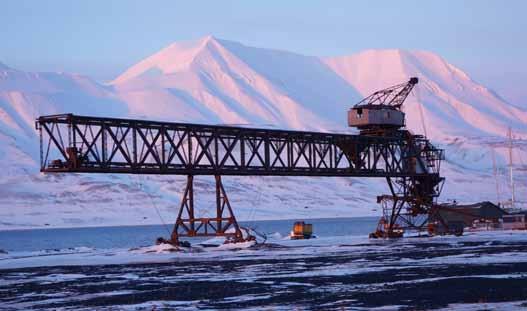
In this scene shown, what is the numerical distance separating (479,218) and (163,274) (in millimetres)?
77899

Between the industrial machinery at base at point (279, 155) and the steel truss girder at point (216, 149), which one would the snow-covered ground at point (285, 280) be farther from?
the industrial machinery at base at point (279, 155)

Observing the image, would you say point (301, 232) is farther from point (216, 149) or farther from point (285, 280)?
point (285, 280)

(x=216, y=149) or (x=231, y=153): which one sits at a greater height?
(x=231, y=153)

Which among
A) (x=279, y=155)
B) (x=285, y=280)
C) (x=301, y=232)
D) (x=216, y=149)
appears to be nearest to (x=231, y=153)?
(x=279, y=155)

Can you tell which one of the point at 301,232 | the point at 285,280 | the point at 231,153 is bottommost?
the point at 285,280

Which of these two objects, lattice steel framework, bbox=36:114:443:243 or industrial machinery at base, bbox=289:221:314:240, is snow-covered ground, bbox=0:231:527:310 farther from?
industrial machinery at base, bbox=289:221:314:240

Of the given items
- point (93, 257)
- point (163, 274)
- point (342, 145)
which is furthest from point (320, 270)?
point (342, 145)

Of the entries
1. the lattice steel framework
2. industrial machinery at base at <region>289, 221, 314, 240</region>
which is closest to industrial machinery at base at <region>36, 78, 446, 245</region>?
the lattice steel framework

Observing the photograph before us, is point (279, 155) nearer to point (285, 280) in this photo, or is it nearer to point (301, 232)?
point (301, 232)

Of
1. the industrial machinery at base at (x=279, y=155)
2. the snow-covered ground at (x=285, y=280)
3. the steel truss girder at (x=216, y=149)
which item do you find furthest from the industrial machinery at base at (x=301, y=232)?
the snow-covered ground at (x=285, y=280)

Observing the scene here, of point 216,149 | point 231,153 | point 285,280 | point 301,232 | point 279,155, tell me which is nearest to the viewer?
point 285,280

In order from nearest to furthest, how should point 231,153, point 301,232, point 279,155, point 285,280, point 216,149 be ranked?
1. point 285,280
2. point 216,149
3. point 279,155
4. point 231,153
5. point 301,232

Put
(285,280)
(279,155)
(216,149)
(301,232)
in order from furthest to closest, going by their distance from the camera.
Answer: (301,232) → (279,155) → (216,149) → (285,280)

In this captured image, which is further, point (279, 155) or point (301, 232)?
point (301, 232)
